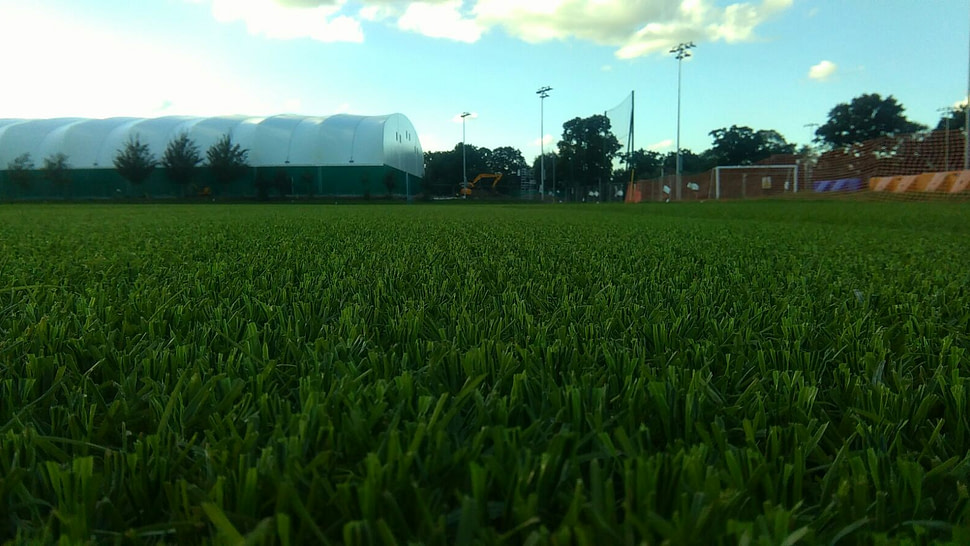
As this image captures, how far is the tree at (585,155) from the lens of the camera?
196ft

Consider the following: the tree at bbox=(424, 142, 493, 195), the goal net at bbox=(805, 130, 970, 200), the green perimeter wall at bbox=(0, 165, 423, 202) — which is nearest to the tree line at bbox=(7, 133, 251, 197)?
the green perimeter wall at bbox=(0, 165, 423, 202)

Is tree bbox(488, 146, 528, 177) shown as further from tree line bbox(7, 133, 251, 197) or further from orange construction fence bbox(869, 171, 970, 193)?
orange construction fence bbox(869, 171, 970, 193)

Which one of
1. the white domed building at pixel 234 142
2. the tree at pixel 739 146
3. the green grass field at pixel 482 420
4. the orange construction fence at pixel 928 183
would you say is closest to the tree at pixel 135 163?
the white domed building at pixel 234 142

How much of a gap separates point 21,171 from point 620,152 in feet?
151

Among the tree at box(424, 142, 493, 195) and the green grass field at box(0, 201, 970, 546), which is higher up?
the tree at box(424, 142, 493, 195)

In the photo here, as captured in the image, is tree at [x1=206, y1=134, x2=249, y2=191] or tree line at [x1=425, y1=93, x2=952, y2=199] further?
tree line at [x1=425, y1=93, x2=952, y2=199]

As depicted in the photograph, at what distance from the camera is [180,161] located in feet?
124

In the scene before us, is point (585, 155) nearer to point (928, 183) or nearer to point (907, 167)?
point (907, 167)

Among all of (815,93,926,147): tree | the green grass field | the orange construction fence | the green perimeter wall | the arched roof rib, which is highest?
(815,93,926,147): tree

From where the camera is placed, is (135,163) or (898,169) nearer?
(898,169)

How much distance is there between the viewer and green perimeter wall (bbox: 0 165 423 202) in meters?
38.1

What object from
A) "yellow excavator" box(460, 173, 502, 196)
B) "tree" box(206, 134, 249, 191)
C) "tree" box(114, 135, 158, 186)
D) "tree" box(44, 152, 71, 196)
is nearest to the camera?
"tree" box(44, 152, 71, 196)

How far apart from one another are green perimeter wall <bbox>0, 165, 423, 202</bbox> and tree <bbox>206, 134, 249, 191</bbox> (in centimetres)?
78

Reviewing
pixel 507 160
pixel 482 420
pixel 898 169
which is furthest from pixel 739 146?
pixel 482 420
